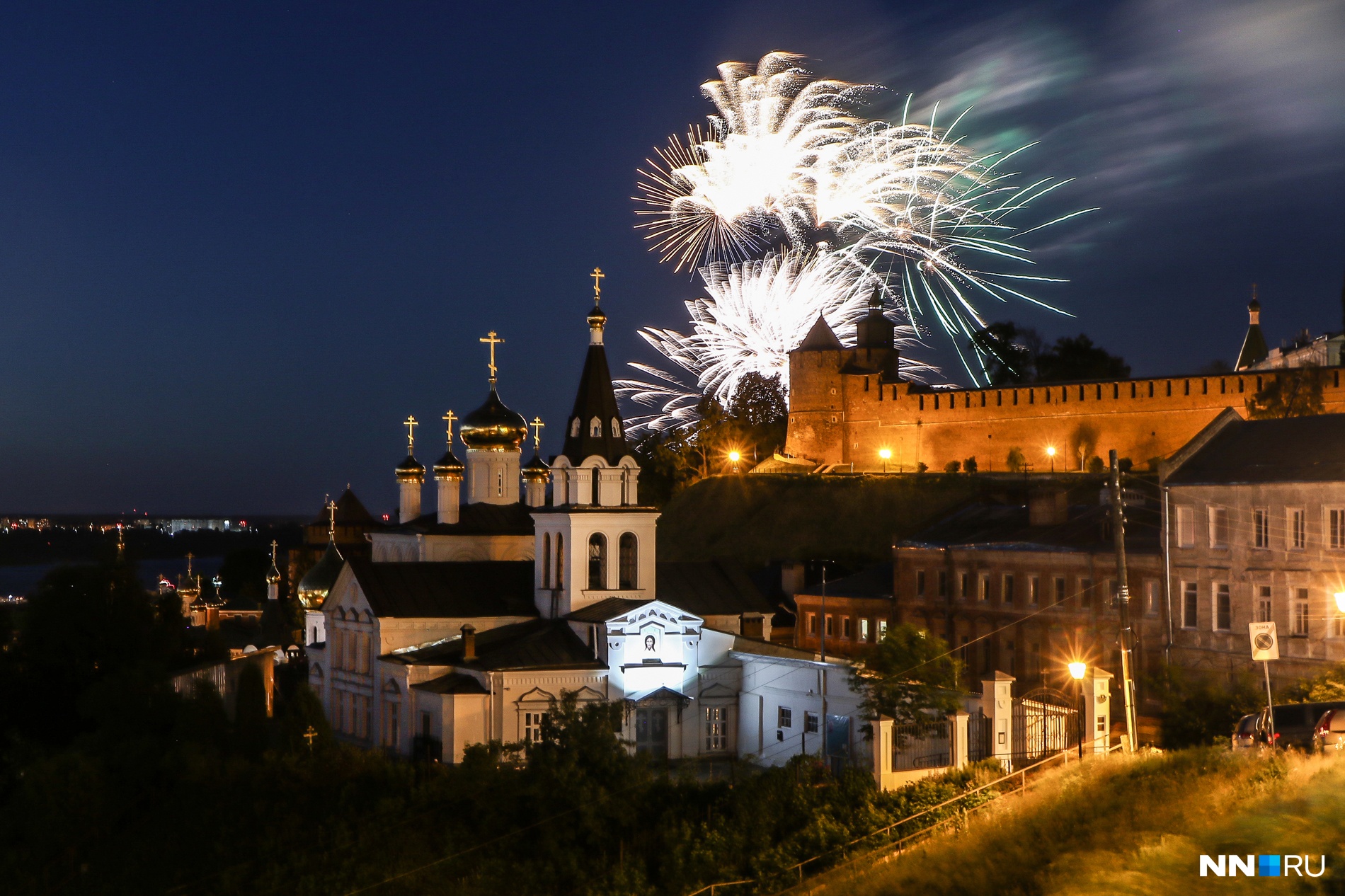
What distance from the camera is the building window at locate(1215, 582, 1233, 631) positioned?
2900 centimetres

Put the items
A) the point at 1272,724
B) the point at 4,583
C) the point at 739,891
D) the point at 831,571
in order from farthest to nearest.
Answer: the point at 4,583 < the point at 831,571 < the point at 739,891 < the point at 1272,724

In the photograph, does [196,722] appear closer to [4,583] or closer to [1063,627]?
[1063,627]

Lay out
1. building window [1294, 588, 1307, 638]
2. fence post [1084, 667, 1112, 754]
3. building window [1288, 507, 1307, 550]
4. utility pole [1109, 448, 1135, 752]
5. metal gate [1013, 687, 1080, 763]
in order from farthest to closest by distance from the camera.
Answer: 1. building window [1288, 507, 1307, 550]
2. building window [1294, 588, 1307, 638]
3. metal gate [1013, 687, 1080, 763]
4. fence post [1084, 667, 1112, 754]
5. utility pole [1109, 448, 1135, 752]

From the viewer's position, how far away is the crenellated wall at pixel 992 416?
59.4m

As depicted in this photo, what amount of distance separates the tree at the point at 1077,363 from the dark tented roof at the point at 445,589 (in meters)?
51.5

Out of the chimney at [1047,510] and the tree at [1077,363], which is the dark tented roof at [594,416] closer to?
the chimney at [1047,510]

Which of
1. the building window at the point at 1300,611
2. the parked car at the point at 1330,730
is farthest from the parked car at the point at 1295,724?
the building window at the point at 1300,611

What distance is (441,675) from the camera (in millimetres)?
31266

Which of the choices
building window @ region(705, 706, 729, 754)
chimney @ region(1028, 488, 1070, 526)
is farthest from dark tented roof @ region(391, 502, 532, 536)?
chimney @ region(1028, 488, 1070, 526)

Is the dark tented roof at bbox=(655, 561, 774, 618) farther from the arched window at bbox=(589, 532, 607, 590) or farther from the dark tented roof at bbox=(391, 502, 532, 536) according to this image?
the dark tented roof at bbox=(391, 502, 532, 536)

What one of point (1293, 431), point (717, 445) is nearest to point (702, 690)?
point (1293, 431)

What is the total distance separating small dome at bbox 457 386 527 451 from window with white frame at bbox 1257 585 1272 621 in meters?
21.5

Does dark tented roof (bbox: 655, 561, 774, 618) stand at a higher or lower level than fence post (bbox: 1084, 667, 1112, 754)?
higher

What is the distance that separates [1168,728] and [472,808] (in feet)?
37.6
